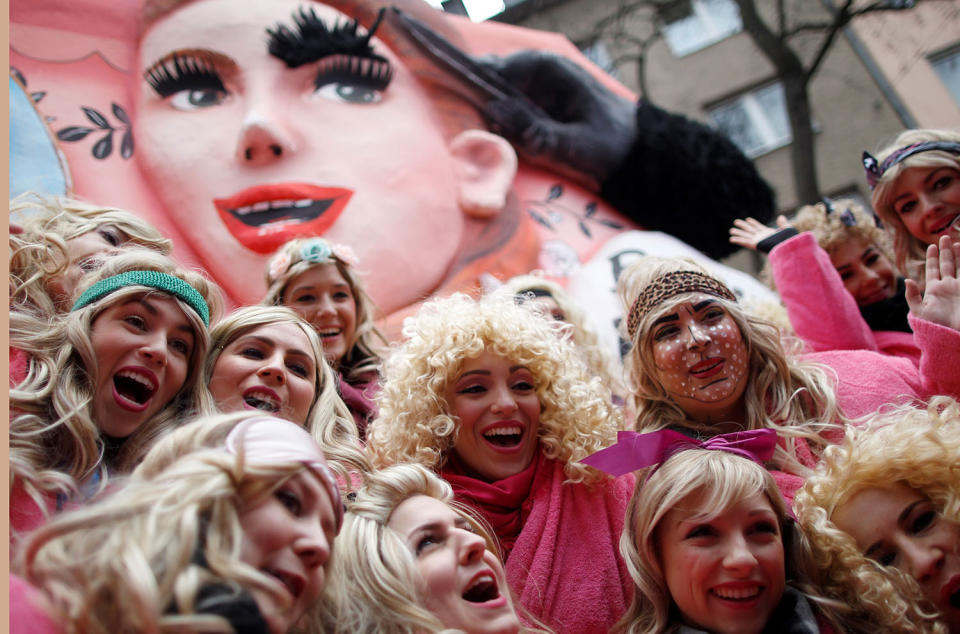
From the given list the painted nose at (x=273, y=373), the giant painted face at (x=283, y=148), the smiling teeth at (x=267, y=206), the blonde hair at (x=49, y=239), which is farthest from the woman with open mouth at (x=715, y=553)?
the smiling teeth at (x=267, y=206)

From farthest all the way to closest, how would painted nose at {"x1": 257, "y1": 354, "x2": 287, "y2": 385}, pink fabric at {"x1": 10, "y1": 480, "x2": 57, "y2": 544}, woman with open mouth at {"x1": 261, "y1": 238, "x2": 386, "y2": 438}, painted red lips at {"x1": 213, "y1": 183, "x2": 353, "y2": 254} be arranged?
painted red lips at {"x1": 213, "y1": 183, "x2": 353, "y2": 254} → woman with open mouth at {"x1": 261, "y1": 238, "x2": 386, "y2": 438} → painted nose at {"x1": 257, "y1": 354, "x2": 287, "y2": 385} → pink fabric at {"x1": 10, "y1": 480, "x2": 57, "y2": 544}

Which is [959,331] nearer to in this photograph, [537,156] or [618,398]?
[618,398]

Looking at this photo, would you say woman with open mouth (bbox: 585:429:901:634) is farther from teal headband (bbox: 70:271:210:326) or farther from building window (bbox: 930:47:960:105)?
building window (bbox: 930:47:960:105)

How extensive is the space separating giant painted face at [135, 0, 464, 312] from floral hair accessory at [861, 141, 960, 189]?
234cm

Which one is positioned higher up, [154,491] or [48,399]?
[48,399]

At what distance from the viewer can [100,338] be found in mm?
2045

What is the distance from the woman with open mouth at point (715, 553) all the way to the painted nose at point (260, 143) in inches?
111

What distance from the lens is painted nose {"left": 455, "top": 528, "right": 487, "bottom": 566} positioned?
1714 mm

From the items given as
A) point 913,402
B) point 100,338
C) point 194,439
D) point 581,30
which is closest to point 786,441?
point 913,402

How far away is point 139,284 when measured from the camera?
2133 mm

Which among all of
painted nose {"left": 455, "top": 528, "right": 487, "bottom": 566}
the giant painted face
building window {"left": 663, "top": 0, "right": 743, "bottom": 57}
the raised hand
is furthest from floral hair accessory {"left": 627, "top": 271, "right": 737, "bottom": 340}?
building window {"left": 663, "top": 0, "right": 743, "bottom": 57}

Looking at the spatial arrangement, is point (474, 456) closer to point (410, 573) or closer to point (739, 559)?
point (410, 573)

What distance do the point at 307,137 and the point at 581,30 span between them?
425cm

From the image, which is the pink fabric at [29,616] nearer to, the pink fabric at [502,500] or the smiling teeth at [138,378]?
the smiling teeth at [138,378]
